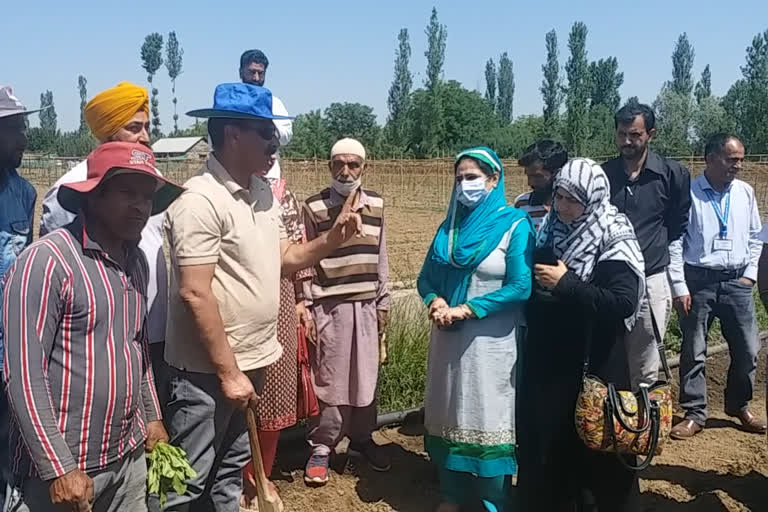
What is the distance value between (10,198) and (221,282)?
2.99 feet

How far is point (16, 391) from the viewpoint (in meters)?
1.97

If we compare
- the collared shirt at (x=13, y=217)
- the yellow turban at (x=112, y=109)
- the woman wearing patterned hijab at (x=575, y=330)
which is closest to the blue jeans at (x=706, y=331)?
the woman wearing patterned hijab at (x=575, y=330)

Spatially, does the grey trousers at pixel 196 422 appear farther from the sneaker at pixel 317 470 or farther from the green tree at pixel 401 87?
the green tree at pixel 401 87

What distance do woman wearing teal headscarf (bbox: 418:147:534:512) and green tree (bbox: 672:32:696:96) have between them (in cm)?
6983

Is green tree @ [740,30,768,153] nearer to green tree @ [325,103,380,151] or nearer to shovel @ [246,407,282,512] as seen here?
green tree @ [325,103,380,151]

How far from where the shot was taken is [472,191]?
10.7 feet

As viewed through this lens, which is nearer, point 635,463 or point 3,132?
point 3,132

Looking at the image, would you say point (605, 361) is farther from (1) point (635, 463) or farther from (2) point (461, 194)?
(2) point (461, 194)

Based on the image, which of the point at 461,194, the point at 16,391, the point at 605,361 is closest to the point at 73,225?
the point at 16,391

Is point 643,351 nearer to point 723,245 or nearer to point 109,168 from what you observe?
point 723,245

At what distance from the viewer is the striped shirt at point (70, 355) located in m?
1.97

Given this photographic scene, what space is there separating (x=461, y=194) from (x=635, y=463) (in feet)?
4.50

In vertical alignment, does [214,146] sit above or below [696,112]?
below

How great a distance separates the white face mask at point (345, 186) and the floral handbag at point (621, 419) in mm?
1576
